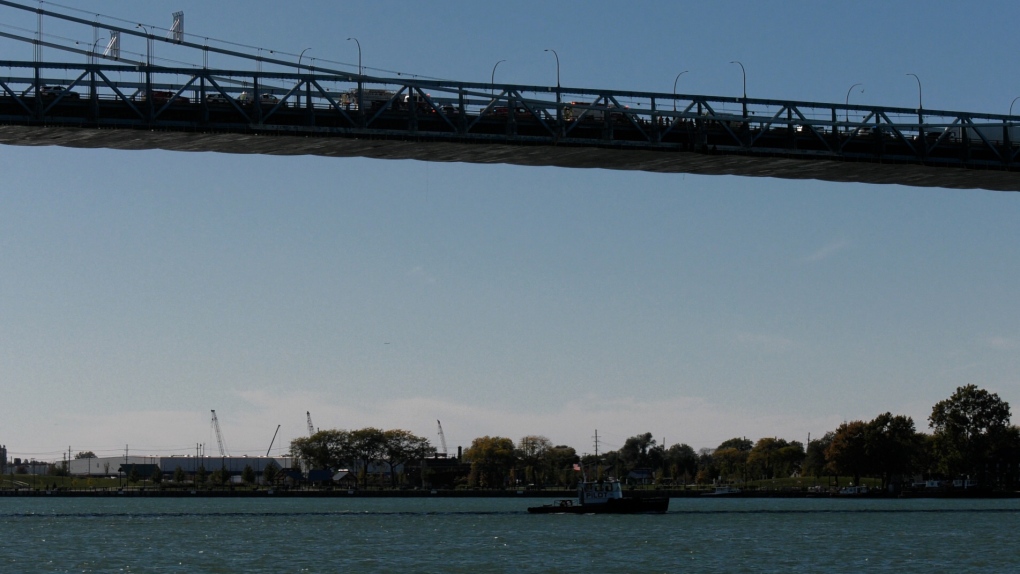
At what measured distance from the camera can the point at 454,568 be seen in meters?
71.4

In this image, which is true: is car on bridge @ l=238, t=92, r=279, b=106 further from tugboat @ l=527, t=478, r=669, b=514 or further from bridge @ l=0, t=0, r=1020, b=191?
tugboat @ l=527, t=478, r=669, b=514

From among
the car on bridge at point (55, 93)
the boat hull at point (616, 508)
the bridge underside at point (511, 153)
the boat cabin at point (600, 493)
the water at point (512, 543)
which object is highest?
the car on bridge at point (55, 93)

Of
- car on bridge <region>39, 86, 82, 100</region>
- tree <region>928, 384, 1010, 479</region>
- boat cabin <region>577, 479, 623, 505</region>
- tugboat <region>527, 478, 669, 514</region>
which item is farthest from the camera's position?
tree <region>928, 384, 1010, 479</region>

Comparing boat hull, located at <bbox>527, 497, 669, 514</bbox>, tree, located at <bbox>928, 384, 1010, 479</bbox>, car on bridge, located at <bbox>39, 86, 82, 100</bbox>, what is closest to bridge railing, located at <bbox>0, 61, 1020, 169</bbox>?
car on bridge, located at <bbox>39, 86, 82, 100</bbox>

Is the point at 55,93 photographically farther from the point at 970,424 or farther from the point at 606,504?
the point at 970,424

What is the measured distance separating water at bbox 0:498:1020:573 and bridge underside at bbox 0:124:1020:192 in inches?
830

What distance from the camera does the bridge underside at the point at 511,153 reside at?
72562 millimetres

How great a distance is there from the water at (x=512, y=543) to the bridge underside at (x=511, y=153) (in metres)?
21.1

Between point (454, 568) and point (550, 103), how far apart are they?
24.7m

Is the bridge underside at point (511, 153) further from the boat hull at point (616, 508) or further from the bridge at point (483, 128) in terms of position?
the boat hull at point (616, 508)

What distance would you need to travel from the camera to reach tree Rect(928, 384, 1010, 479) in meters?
197

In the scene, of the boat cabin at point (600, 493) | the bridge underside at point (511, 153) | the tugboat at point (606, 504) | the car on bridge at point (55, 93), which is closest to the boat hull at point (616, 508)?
the tugboat at point (606, 504)

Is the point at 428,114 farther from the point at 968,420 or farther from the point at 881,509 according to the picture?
the point at 968,420

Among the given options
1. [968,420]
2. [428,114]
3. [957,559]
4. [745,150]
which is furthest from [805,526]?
[968,420]
